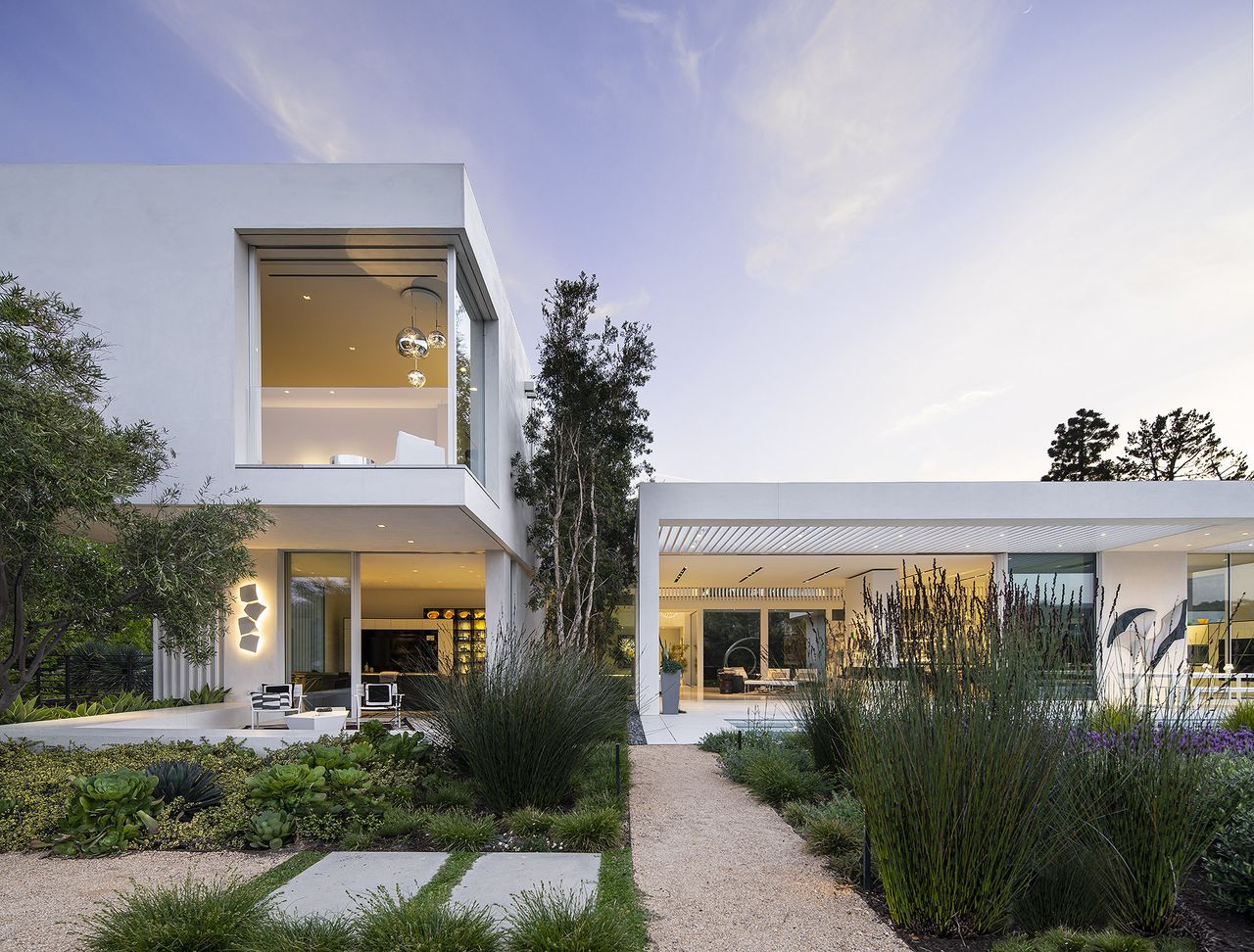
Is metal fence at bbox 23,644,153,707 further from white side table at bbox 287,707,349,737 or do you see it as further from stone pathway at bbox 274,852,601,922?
stone pathway at bbox 274,852,601,922

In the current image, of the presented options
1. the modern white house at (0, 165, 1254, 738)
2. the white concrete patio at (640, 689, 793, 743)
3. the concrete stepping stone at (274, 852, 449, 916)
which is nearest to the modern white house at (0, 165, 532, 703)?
the modern white house at (0, 165, 1254, 738)

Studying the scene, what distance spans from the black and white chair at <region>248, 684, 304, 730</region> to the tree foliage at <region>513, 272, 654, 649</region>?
4241 millimetres

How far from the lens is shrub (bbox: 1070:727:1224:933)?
343cm

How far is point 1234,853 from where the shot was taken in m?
3.76

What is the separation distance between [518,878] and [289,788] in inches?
80.5

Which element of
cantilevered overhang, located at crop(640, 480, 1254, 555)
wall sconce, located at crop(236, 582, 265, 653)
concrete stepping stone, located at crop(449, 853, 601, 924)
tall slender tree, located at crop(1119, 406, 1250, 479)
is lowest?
concrete stepping stone, located at crop(449, 853, 601, 924)

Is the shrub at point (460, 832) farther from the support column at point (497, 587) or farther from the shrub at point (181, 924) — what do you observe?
the support column at point (497, 587)

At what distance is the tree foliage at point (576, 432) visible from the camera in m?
13.2

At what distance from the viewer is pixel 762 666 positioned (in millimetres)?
19125

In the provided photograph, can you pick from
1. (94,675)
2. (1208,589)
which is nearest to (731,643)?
(1208,589)

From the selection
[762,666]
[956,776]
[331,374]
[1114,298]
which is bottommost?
[762,666]

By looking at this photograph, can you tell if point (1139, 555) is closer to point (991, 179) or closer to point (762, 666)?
point (762, 666)

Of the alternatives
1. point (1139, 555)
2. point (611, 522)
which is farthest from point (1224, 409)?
point (611, 522)

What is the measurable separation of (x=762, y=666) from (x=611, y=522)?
707cm
